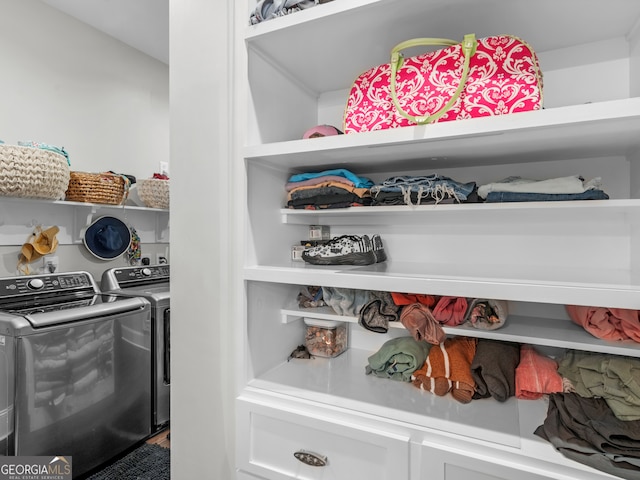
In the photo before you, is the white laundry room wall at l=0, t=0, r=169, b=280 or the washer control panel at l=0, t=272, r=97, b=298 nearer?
the washer control panel at l=0, t=272, r=97, b=298

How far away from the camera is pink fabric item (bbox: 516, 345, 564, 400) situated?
0.94 metres

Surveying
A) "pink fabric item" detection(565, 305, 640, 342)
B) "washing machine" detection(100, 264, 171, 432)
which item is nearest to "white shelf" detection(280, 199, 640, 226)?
"pink fabric item" detection(565, 305, 640, 342)

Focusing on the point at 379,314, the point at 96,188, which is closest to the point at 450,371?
the point at 379,314

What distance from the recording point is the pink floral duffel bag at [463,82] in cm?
83

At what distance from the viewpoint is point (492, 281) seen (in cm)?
83

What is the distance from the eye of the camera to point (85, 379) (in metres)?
1.84

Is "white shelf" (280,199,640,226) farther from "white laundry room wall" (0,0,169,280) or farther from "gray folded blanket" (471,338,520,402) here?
"white laundry room wall" (0,0,169,280)

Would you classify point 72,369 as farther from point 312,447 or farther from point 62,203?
point 312,447

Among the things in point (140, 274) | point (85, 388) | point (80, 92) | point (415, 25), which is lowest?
point (85, 388)

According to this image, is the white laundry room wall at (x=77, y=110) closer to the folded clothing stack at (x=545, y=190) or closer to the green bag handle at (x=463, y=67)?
the green bag handle at (x=463, y=67)

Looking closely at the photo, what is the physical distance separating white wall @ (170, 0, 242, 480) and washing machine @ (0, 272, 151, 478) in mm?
954

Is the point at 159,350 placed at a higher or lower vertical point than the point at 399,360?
lower

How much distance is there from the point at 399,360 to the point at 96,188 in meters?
2.13

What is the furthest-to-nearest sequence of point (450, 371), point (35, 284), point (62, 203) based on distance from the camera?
point (62, 203), point (35, 284), point (450, 371)
